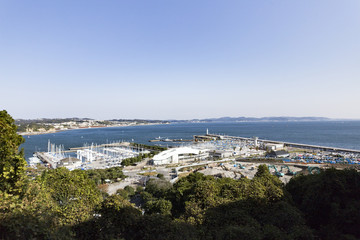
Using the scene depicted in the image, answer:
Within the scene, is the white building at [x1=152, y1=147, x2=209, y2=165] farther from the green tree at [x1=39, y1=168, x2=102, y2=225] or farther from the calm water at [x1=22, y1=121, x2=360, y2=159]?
the calm water at [x1=22, y1=121, x2=360, y2=159]

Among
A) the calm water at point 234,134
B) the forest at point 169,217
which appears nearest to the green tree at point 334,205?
the forest at point 169,217

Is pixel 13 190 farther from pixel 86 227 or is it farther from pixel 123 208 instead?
pixel 123 208

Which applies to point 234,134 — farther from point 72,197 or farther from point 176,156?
point 72,197

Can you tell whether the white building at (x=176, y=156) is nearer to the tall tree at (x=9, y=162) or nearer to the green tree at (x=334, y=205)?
the green tree at (x=334, y=205)

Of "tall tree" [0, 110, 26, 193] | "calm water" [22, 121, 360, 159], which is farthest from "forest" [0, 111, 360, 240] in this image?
"calm water" [22, 121, 360, 159]

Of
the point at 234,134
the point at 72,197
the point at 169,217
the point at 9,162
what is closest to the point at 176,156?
the point at 72,197

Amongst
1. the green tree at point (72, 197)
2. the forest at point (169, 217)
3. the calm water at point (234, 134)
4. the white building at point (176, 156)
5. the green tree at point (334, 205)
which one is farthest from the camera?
the calm water at point (234, 134)

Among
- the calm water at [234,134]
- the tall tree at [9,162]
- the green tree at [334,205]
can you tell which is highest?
the tall tree at [9,162]
